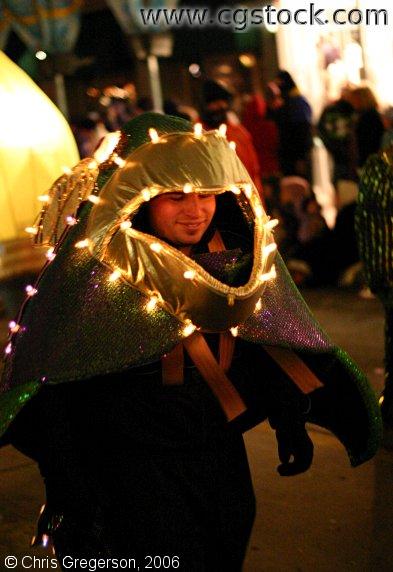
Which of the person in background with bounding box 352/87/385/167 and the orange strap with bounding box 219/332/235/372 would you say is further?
the person in background with bounding box 352/87/385/167

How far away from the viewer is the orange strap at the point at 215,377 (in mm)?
2945

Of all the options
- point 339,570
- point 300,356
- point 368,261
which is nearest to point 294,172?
point 368,261

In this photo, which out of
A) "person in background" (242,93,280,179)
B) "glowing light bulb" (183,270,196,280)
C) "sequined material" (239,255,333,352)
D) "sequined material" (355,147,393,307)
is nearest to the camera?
"glowing light bulb" (183,270,196,280)

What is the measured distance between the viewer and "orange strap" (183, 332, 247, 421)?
9.66 feet

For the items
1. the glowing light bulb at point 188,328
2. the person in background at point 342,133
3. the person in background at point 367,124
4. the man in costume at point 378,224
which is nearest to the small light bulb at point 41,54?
the person in background at point 342,133

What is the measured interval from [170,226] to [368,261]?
264 cm

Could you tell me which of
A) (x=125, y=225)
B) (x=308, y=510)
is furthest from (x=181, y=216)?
(x=308, y=510)

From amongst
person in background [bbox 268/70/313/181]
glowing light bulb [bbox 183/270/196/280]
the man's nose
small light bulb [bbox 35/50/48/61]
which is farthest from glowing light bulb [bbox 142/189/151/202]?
small light bulb [bbox 35/50/48/61]

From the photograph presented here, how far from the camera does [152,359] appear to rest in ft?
9.41

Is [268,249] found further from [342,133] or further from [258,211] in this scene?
[342,133]

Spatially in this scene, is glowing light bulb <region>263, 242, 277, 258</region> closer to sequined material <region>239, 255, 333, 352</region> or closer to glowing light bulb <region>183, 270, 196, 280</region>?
sequined material <region>239, 255, 333, 352</region>

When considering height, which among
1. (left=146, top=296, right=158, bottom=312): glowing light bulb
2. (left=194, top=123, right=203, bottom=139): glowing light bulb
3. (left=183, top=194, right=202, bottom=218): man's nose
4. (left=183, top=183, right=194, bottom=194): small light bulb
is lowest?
(left=146, top=296, right=158, bottom=312): glowing light bulb

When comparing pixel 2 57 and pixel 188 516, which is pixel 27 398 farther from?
pixel 2 57

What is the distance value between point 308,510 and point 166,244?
2268mm
